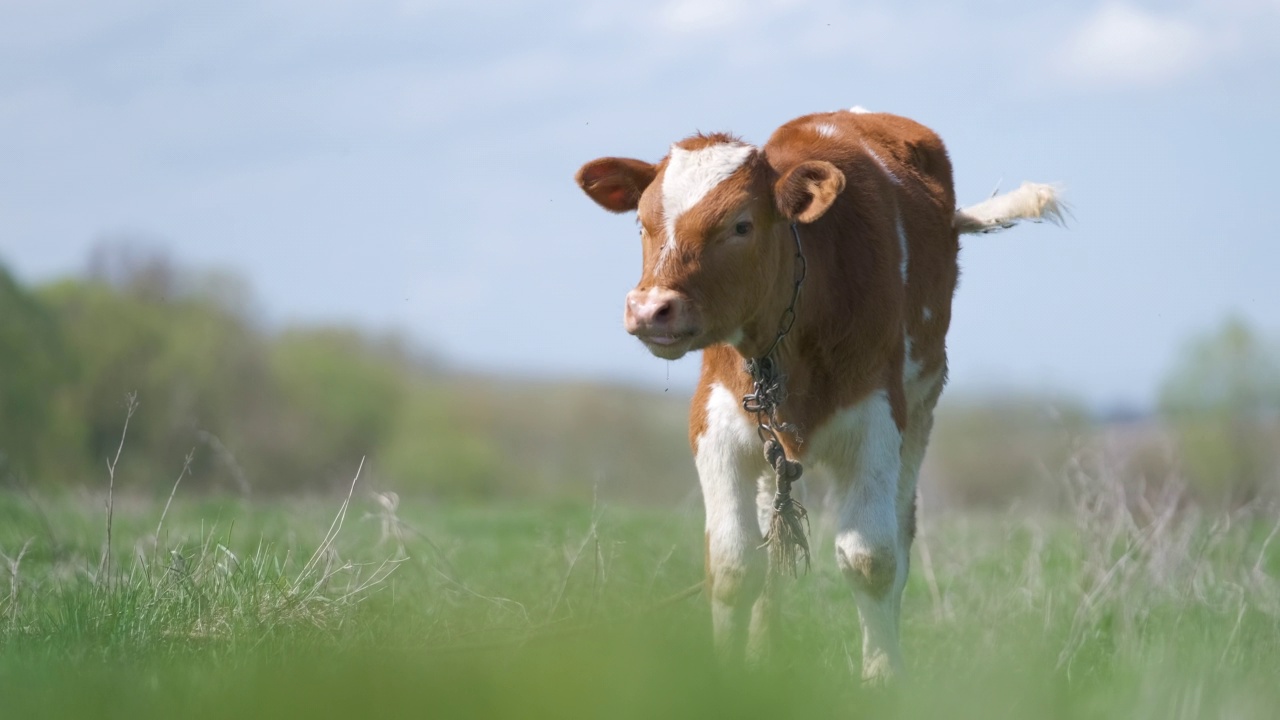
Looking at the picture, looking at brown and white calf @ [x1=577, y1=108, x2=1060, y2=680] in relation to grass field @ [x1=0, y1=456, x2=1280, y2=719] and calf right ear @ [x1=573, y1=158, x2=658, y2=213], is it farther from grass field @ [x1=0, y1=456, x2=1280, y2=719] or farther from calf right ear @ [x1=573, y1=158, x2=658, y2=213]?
grass field @ [x1=0, y1=456, x2=1280, y2=719]

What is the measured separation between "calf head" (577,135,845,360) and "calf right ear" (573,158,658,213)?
0.18 metres

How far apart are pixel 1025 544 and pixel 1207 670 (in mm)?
7426

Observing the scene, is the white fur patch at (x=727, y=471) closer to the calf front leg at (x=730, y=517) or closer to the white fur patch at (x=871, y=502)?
the calf front leg at (x=730, y=517)

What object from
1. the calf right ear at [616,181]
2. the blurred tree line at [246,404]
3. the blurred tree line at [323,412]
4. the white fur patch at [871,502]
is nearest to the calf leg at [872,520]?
the white fur patch at [871,502]

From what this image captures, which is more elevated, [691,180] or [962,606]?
[691,180]

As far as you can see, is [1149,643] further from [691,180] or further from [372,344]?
[372,344]

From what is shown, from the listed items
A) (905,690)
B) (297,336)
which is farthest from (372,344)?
(905,690)

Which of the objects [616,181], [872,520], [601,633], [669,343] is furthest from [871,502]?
[601,633]

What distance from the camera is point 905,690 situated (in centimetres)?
447

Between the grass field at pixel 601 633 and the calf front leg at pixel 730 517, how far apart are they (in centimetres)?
21

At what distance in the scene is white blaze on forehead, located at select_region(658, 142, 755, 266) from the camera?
18.0 feet

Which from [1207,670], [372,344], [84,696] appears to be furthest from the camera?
[372,344]

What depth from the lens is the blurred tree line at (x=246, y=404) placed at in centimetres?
2870

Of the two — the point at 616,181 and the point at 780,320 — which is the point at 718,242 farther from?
the point at 616,181
